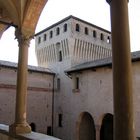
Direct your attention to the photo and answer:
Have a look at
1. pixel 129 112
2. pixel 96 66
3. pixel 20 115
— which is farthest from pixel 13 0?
pixel 96 66

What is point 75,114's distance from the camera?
1694 centimetres

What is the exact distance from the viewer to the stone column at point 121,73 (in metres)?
2.29

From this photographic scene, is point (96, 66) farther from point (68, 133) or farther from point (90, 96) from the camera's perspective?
point (68, 133)

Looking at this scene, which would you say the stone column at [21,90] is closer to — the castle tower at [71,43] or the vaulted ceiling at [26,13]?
the vaulted ceiling at [26,13]

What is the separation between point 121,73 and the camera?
94.3 inches

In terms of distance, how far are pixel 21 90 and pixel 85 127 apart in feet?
40.4

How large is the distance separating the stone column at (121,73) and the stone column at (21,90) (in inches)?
110

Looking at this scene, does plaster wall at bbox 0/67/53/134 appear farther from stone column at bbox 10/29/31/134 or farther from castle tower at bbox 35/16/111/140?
stone column at bbox 10/29/31/134

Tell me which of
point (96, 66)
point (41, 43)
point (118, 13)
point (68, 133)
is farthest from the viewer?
point (41, 43)

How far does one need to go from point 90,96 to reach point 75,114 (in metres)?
2.26

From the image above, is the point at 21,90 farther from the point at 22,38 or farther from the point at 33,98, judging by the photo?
the point at 33,98

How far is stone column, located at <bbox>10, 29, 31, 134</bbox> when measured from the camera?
4.67 metres

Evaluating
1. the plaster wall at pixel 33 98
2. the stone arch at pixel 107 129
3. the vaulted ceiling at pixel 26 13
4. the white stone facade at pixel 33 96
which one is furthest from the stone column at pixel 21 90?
the stone arch at pixel 107 129

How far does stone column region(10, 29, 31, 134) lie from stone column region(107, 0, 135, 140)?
2787 millimetres
